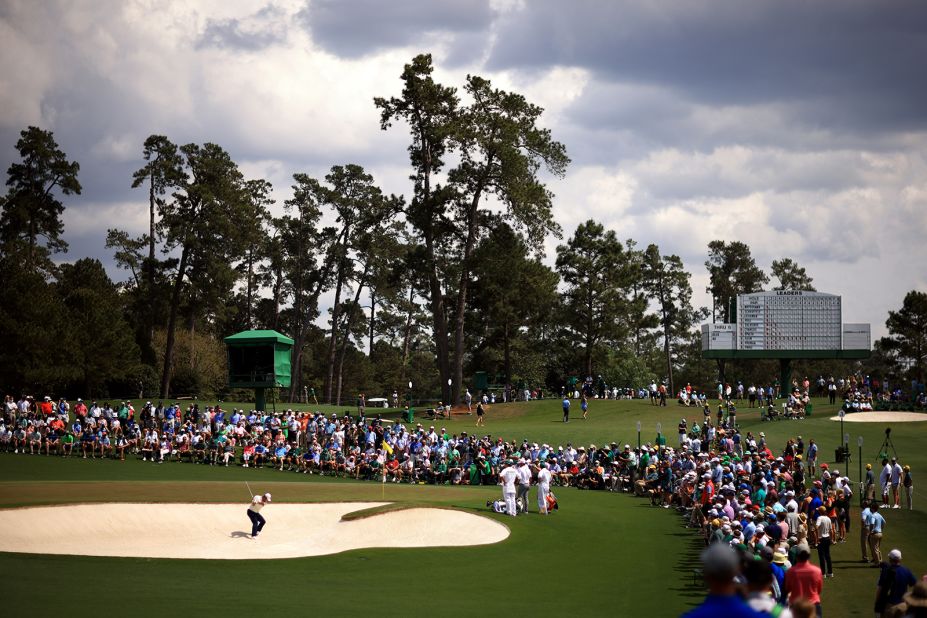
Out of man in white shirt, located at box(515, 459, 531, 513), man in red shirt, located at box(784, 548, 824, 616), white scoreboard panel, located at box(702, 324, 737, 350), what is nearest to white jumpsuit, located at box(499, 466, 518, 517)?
man in white shirt, located at box(515, 459, 531, 513)

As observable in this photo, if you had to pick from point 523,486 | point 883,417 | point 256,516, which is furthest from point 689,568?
point 883,417

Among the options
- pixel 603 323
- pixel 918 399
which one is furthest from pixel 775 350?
pixel 603 323

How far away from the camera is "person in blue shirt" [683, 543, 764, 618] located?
16.8 ft

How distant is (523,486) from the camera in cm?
2709

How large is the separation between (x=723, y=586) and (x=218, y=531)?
2186 centimetres

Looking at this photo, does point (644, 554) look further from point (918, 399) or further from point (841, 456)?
point (918, 399)

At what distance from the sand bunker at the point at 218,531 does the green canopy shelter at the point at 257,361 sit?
26.1 metres

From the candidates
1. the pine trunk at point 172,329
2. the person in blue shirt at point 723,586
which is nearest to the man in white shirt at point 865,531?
the person in blue shirt at point 723,586

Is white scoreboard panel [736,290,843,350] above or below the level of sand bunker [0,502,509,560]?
above

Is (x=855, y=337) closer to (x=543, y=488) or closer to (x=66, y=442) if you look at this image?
(x=543, y=488)

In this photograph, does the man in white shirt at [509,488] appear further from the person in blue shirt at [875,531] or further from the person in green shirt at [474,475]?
the person in blue shirt at [875,531]

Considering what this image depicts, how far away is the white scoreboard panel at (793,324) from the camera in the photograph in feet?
200

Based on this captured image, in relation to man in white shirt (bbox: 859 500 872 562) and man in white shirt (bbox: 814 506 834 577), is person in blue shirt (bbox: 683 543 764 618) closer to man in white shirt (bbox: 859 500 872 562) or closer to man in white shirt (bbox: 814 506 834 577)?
man in white shirt (bbox: 814 506 834 577)

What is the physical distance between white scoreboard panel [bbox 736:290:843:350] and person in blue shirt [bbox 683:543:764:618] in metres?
58.2
